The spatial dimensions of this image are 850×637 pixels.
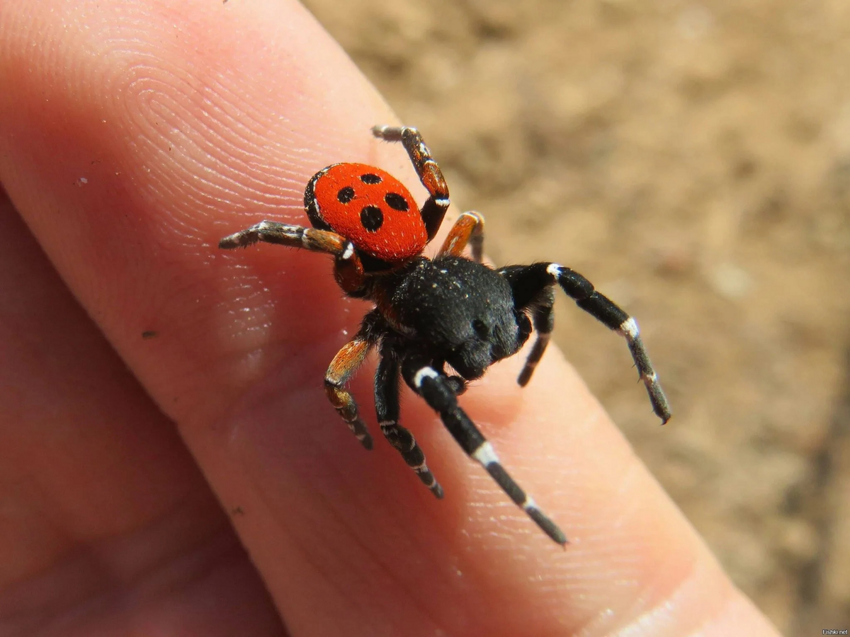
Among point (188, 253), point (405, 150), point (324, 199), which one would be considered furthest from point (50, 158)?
point (405, 150)

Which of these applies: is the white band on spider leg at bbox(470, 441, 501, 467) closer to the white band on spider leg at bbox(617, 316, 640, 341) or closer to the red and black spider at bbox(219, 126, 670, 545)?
the red and black spider at bbox(219, 126, 670, 545)

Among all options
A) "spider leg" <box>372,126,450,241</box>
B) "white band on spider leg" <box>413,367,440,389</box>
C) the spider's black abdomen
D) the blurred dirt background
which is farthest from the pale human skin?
the blurred dirt background

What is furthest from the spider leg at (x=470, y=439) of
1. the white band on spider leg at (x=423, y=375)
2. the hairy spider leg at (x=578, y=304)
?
the hairy spider leg at (x=578, y=304)

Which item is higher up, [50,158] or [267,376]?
[50,158]

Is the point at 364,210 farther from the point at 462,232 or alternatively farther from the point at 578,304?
the point at 578,304

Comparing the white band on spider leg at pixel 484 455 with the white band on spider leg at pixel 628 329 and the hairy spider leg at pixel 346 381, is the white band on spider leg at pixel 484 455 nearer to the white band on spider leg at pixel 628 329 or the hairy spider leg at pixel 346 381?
the hairy spider leg at pixel 346 381

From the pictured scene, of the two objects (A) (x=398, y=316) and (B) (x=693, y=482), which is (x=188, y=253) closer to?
(A) (x=398, y=316)

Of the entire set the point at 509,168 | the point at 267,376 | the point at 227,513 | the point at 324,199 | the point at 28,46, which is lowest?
the point at 227,513
